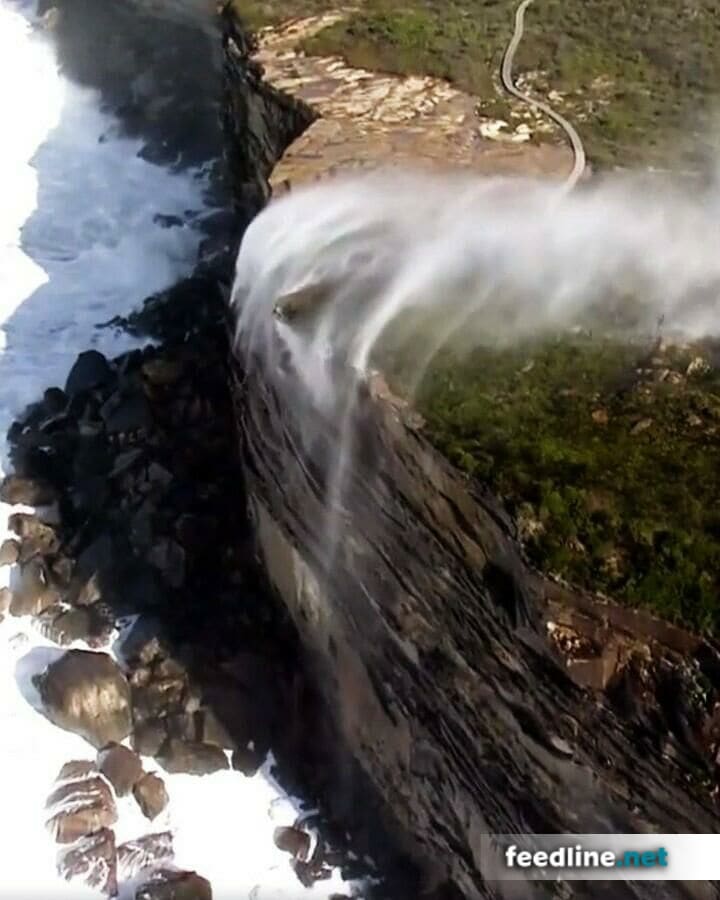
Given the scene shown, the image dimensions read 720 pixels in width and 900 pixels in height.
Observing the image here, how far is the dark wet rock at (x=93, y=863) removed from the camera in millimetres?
15836

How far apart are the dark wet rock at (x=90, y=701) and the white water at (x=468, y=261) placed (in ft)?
Result: 17.1

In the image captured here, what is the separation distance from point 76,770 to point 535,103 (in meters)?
12.5

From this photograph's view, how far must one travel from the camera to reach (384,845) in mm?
15984

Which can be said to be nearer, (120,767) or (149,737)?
(120,767)

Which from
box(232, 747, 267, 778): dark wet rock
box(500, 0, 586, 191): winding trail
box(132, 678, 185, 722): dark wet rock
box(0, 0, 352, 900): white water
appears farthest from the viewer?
box(500, 0, 586, 191): winding trail

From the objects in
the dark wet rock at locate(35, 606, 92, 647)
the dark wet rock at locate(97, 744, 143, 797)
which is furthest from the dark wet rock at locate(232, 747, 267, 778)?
the dark wet rock at locate(35, 606, 92, 647)

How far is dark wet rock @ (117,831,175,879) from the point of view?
1602 cm

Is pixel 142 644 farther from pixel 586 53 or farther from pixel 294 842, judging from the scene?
pixel 586 53

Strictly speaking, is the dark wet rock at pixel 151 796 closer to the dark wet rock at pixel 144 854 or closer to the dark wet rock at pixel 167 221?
the dark wet rock at pixel 144 854

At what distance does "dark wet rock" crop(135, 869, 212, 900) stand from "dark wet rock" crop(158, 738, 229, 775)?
1.64 m

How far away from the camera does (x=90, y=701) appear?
17.3m

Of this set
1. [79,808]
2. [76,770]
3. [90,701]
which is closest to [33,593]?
[90,701]

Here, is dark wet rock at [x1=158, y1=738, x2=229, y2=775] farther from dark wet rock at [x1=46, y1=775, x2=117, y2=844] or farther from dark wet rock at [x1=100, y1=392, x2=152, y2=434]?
dark wet rock at [x1=100, y1=392, x2=152, y2=434]

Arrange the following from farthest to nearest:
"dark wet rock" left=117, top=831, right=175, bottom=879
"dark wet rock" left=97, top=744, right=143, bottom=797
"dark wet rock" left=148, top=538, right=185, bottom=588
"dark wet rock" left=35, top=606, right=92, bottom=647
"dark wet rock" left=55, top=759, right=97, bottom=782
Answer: "dark wet rock" left=148, top=538, right=185, bottom=588
"dark wet rock" left=35, top=606, right=92, bottom=647
"dark wet rock" left=55, top=759, right=97, bottom=782
"dark wet rock" left=97, top=744, right=143, bottom=797
"dark wet rock" left=117, top=831, right=175, bottom=879
